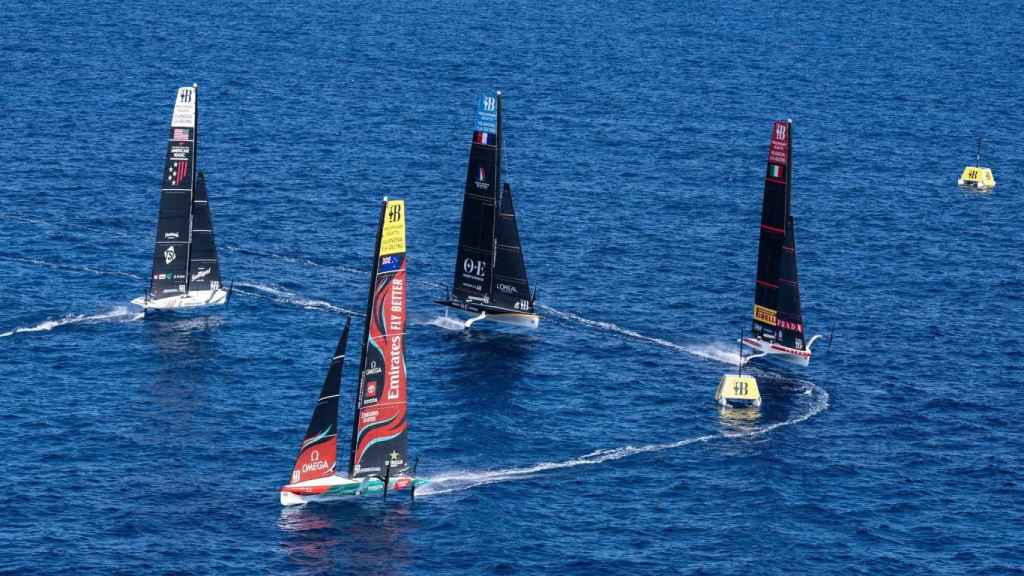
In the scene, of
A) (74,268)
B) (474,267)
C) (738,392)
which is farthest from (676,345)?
→ (74,268)

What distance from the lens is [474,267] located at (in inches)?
6073

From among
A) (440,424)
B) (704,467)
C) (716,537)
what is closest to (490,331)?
(440,424)

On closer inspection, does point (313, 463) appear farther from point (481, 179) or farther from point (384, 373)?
point (481, 179)

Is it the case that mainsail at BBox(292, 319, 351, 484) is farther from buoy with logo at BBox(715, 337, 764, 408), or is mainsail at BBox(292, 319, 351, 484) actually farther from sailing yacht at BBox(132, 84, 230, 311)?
sailing yacht at BBox(132, 84, 230, 311)

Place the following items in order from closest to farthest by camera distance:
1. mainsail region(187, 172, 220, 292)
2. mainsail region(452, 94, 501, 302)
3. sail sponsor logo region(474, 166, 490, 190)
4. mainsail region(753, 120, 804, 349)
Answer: mainsail region(753, 120, 804, 349) < mainsail region(452, 94, 501, 302) < sail sponsor logo region(474, 166, 490, 190) < mainsail region(187, 172, 220, 292)

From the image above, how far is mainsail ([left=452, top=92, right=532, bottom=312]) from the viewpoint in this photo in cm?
15138

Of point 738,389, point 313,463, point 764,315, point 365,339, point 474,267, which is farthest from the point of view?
point 474,267

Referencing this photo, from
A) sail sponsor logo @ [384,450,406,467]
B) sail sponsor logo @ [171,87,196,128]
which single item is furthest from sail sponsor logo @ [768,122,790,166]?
sail sponsor logo @ [171,87,196,128]

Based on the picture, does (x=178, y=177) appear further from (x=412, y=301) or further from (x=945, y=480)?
(x=945, y=480)

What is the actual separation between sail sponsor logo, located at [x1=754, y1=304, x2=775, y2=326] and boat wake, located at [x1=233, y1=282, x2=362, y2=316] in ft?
109

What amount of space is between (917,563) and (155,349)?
205ft

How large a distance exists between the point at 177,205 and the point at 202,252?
4.41 metres

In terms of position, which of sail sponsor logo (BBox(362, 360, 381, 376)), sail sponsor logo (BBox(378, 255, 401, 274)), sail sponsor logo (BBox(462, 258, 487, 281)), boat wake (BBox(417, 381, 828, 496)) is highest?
sail sponsor logo (BBox(378, 255, 401, 274))

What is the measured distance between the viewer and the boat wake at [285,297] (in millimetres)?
154375
